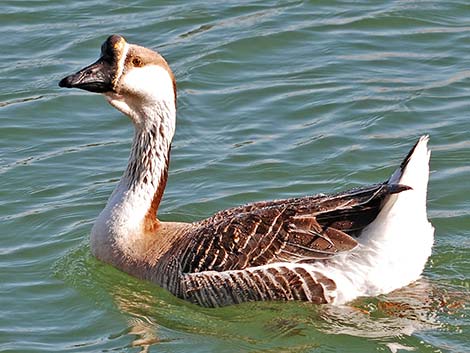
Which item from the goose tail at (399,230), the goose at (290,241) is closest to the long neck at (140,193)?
the goose at (290,241)

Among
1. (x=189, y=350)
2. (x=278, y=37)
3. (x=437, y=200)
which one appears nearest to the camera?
(x=189, y=350)

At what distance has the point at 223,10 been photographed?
16.5 m

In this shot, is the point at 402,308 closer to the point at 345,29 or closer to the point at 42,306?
the point at 42,306

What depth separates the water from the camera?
10062mm

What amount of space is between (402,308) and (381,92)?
4.65m

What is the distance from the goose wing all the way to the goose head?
1248 millimetres

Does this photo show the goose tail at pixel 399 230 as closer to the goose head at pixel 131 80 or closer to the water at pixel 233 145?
the water at pixel 233 145

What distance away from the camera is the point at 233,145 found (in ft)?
43.9

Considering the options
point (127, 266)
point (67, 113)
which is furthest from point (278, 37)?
point (127, 266)

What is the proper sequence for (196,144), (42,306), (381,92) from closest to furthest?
(42,306) < (196,144) < (381,92)

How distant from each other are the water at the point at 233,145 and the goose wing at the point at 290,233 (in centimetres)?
42

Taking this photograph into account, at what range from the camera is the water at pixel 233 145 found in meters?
10.1

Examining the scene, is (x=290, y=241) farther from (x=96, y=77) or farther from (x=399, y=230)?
(x=96, y=77)

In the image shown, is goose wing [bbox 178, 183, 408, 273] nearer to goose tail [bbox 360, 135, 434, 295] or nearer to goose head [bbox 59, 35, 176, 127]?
goose tail [bbox 360, 135, 434, 295]
